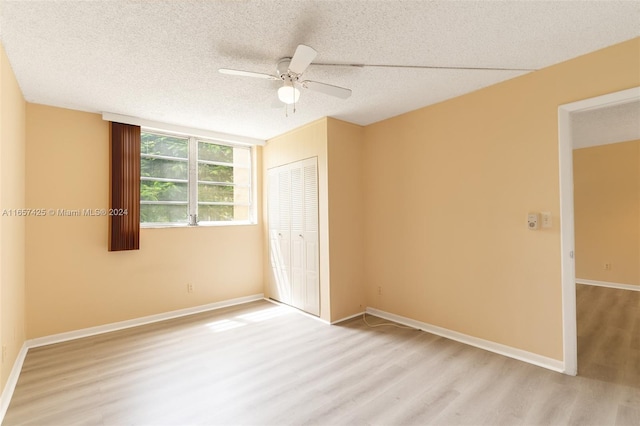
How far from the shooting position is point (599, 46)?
2357 mm

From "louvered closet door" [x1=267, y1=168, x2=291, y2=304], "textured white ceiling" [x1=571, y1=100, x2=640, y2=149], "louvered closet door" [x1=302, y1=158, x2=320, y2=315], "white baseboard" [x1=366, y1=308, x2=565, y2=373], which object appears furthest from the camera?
"louvered closet door" [x1=267, y1=168, x2=291, y2=304]

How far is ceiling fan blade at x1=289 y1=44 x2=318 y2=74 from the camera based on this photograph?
1937mm

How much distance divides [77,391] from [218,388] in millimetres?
1121

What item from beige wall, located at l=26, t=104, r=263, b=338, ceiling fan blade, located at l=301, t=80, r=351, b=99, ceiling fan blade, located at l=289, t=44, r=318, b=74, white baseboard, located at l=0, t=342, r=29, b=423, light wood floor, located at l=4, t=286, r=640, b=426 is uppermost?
ceiling fan blade, located at l=289, t=44, r=318, b=74

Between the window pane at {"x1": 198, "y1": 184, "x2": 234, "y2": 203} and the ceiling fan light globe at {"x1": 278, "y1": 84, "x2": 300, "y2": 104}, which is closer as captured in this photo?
the ceiling fan light globe at {"x1": 278, "y1": 84, "x2": 300, "y2": 104}

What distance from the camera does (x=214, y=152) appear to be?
4789 millimetres

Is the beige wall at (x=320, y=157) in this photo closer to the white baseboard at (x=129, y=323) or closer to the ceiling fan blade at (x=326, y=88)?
the ceiling fan blade at (x=326, y=88)

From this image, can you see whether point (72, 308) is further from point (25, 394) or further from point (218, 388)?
point (218, 388)

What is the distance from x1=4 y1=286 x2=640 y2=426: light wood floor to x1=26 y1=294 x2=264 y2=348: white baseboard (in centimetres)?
16

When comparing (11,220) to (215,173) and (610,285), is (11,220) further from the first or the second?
(610,285)

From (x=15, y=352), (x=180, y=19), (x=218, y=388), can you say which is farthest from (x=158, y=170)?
(x=218, y=388)

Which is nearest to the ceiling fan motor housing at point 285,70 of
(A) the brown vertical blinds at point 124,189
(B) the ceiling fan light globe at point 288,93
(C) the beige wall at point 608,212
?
(B) the ceiling fan light globe at point 288,93

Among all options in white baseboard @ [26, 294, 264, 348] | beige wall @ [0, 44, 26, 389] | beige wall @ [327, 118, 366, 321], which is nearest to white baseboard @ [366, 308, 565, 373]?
beige wall @ [327, 118, 366, 321]

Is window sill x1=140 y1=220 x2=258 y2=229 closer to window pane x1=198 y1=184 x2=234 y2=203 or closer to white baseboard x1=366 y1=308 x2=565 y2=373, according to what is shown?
window pane x1=198 y1=184 x2=234 y2=203
